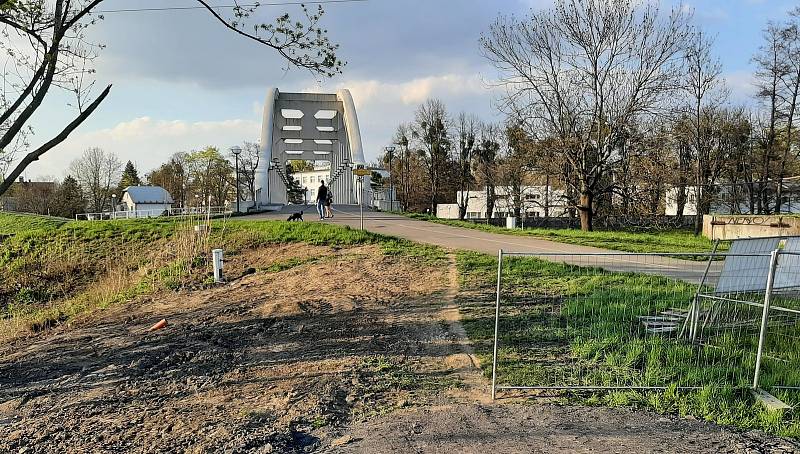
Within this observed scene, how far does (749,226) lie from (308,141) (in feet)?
156

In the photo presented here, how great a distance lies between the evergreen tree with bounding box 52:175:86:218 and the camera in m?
55.4

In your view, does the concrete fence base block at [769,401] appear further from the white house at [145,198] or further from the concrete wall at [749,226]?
the white house at [145,198]

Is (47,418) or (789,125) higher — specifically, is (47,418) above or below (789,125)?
below

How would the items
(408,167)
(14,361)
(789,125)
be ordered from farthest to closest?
(408,167) < (789,125) < (14,361)

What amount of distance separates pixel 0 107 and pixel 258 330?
4429 mm

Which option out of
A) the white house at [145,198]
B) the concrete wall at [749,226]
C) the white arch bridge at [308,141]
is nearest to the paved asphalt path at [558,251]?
the concrete wall at [749,226]

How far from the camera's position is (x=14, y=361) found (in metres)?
7.23

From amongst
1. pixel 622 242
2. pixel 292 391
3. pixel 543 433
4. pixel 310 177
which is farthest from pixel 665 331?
pixel 310 177

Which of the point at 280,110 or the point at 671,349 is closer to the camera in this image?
the point at 671,349

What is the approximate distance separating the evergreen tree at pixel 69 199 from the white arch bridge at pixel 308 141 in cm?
1979

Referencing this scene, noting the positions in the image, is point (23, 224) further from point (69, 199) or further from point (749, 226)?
point (69, 199)

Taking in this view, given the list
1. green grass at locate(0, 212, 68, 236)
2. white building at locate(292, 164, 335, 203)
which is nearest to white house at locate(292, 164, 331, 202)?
white building at locate(292, 164, 335, 203)

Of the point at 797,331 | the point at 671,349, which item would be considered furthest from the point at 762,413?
the point at 797,331

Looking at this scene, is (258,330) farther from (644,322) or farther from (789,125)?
(789,125)
